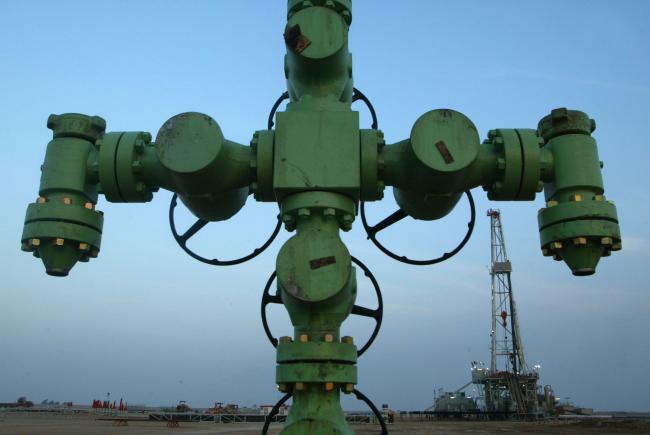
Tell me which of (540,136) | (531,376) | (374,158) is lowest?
(531,376)

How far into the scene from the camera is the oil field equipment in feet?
11.3

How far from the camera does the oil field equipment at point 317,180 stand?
11.3 ft

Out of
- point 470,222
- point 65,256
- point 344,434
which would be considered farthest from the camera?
point 470,222

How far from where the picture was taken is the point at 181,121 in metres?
3.73

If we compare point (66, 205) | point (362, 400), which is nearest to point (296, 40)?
point (66, 205)

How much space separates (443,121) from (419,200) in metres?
0.74

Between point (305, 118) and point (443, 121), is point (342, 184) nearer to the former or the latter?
point (305, 118)

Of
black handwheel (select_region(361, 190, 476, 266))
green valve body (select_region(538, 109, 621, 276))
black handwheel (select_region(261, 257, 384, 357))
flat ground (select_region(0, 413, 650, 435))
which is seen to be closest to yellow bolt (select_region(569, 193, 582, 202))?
green valve body (select_region(538, 109, 621, 276))

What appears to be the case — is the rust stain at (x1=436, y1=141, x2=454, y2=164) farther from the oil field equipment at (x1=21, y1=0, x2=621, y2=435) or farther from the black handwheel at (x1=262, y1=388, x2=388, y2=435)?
the black handwheel at (x1=262, y1=388, x2=388, y2=435)

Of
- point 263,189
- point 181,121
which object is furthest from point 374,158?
point 181,121

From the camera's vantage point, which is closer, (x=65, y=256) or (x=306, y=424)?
(x=306, y=424)

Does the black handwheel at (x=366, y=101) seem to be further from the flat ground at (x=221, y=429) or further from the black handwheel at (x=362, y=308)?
→ the flat ground at (x=221, y=429)

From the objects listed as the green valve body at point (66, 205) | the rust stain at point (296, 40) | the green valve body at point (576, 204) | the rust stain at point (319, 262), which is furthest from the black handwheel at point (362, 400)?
the rust stain at point (296, 40)

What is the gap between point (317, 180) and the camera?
146 inches
